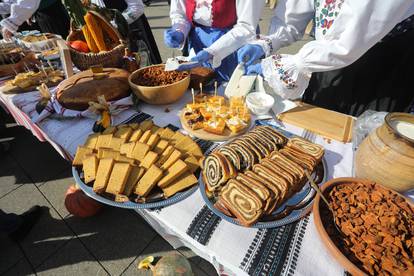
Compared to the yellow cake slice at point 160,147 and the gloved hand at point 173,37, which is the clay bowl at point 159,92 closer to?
the yellow cake slice at point 160,147

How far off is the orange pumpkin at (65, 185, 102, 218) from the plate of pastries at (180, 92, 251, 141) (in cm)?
151

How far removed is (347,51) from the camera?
55.5 inches

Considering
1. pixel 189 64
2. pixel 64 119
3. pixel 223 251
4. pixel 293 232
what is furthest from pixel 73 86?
pixel 293 232

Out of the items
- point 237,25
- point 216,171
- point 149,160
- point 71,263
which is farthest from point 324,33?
point 71,263

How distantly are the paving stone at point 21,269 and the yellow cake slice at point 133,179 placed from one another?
1.86 meters

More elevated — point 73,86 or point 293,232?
point 73,86

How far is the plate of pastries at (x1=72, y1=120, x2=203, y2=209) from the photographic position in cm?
125

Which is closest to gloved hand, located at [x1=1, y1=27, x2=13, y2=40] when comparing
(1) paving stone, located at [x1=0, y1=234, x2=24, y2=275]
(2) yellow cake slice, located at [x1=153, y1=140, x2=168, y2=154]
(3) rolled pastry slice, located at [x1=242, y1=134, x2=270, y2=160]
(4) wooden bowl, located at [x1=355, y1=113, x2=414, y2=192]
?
(1) paving stone, located at [x1=0, y1=234, x2=24, y2=275]

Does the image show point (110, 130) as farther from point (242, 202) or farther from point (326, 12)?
point (326, 12)

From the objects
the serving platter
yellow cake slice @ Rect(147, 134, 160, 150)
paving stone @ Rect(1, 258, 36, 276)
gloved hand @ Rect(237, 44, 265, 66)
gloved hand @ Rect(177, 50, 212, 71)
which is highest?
gloved hand @ Rect(237, 44, 265, 66)

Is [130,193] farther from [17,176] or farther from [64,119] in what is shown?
[17,176]

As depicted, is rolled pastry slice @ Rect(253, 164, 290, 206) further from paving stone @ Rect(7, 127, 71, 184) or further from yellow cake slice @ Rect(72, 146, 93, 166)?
paving stone @ Rect(7, 127, 71, 184)

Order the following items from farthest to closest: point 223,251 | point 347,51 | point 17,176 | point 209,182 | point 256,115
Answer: point 17,176
point 256,115
point 347,51
point 209,182
point 223,251

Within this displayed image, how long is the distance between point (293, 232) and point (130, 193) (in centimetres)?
89
